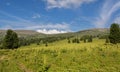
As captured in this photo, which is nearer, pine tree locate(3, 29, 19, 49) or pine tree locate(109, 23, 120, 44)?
pine tree locate(109, 23, 120, 44)

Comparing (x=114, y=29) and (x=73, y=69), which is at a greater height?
(x=114, y=29)

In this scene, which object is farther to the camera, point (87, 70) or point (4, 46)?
point (4, 46)

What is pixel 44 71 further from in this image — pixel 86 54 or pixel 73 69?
pixel 86 54

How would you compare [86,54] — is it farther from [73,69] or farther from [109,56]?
Result: [73,69]

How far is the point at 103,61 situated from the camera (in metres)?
28.9

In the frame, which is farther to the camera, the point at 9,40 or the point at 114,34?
the point at 9,40

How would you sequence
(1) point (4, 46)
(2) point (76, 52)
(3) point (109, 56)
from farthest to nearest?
(1) point (4, 46) → (2) point (76, 52) → (3) point (109, 56)

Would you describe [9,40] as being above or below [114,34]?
below

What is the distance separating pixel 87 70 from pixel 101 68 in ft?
7.38

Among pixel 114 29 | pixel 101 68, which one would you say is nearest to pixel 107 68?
pixel 101 68

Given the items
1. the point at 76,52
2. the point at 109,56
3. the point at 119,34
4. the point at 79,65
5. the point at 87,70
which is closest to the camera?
the point at 87,70

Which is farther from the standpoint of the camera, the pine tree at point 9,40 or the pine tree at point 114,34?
the pine tree at point 9,40

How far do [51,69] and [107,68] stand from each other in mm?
7528

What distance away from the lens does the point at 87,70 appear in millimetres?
24578
